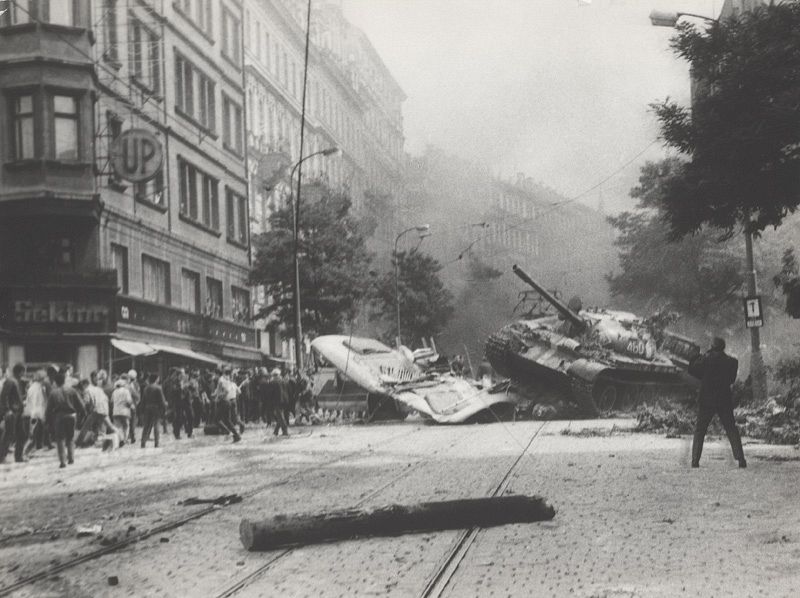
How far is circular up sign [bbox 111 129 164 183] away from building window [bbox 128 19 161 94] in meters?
2.16

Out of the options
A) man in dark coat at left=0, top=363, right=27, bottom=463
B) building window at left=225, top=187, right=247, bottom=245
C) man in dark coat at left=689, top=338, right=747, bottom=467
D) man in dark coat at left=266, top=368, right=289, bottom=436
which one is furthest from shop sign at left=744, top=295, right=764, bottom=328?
building window at left=225, top=187, right=247, bottom=245

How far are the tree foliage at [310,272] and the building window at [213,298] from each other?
3.60 feet

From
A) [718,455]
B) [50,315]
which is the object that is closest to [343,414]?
[50,315]

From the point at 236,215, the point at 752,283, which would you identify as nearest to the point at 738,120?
the point at 752,283

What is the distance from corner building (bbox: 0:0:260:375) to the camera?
86.2 ft

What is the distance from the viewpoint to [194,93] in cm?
3066

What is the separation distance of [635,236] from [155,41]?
40.6 ft

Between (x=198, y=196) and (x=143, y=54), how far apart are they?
18.4ft

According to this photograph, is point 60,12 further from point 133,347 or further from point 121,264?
point 133,347

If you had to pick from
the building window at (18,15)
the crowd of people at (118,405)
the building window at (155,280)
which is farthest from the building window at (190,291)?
the building window at (18,15)

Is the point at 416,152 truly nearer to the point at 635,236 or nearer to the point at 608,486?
the point at 608,486

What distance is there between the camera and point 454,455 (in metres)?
17.2

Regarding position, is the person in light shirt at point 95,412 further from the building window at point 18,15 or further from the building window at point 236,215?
the building window at point 236,215

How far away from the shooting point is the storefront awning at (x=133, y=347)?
2702 centimetres
